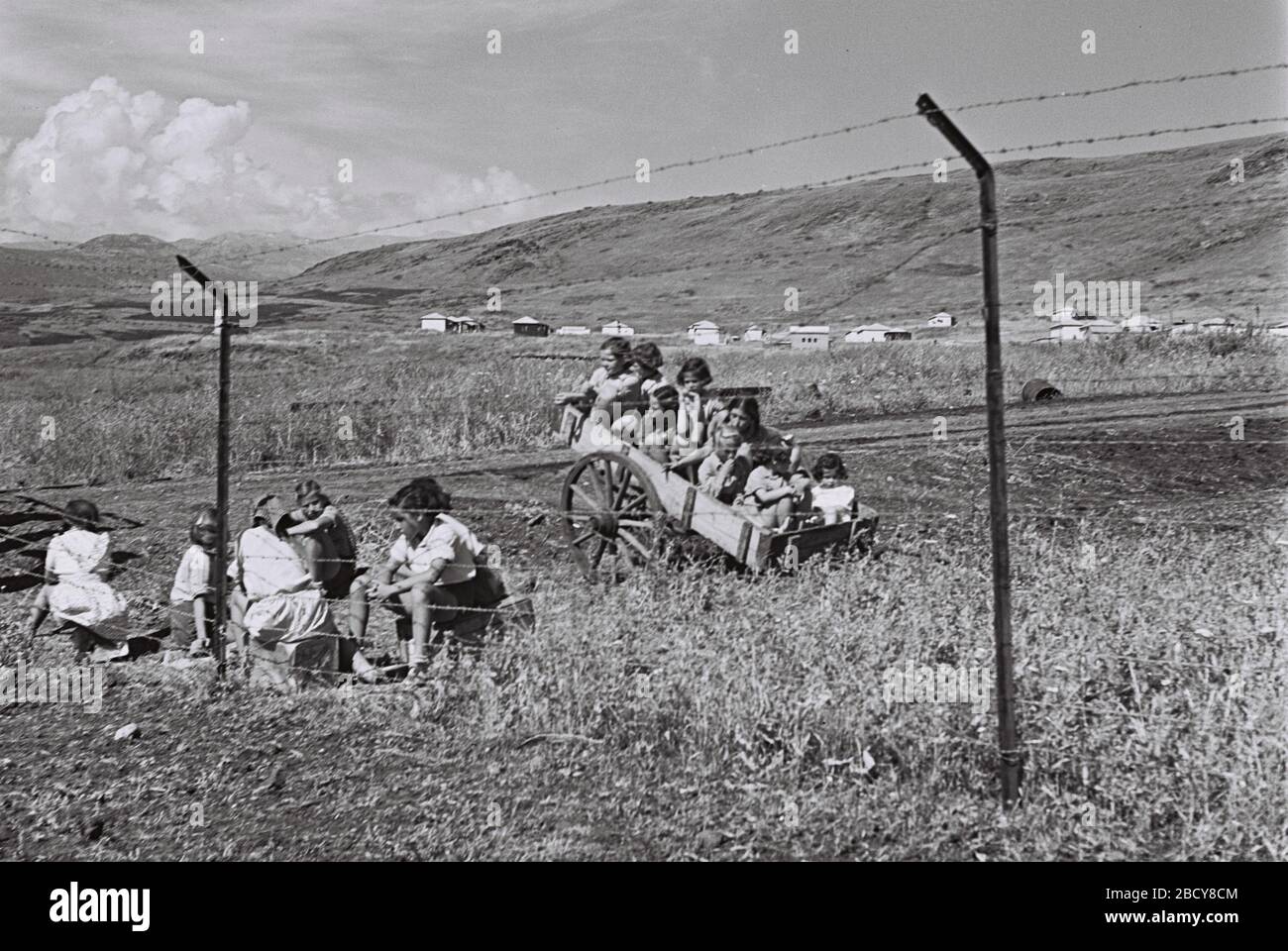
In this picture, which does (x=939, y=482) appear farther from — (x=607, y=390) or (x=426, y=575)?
(x=426, y=575)

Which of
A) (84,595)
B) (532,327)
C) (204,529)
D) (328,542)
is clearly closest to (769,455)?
(328,542)

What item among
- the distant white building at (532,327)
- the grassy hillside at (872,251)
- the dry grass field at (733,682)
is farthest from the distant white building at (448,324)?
the dry grass field at (733,682)

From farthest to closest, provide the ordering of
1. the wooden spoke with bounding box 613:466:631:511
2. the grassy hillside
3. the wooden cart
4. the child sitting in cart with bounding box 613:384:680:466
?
the grassy hillside < the child sitting in cart with bounding box 613:384:680:466 < the wooden spoke with bounding box 613:466:631:511 < the wooden cart

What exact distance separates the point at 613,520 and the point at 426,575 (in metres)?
2.12

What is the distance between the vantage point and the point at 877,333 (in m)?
61.2

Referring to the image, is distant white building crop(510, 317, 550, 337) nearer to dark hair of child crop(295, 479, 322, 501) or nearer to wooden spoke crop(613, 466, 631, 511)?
wooden spoke crop(613, 466, 631, 511)

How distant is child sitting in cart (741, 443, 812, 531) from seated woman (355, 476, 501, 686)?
6.33 ft

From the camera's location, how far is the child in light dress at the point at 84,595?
8.13m

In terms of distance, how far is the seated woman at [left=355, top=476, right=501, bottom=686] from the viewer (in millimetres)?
6781

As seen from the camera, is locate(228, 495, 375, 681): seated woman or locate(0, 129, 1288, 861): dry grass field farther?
locate(228, 495, 375, 681): seated woman

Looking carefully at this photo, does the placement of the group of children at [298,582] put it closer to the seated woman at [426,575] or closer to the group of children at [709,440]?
the seated woman at [426,575]

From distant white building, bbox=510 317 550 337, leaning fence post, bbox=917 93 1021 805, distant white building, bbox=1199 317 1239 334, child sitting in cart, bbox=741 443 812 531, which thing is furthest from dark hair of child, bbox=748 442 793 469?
distant white building, bbox=510 317 550 337
